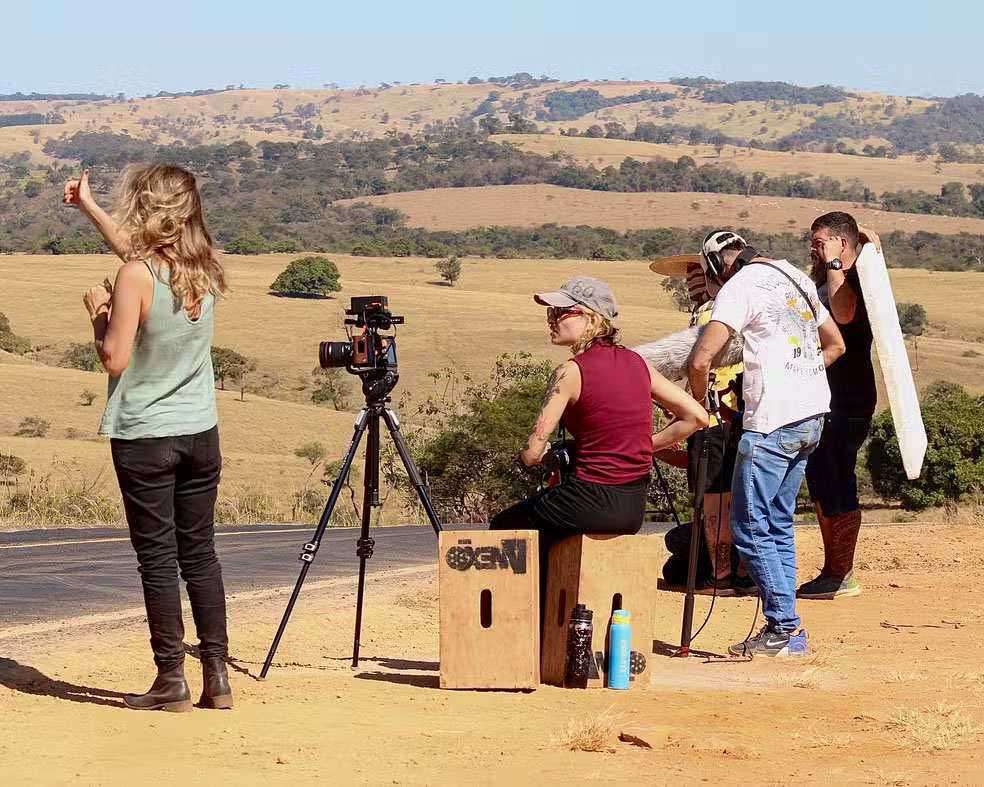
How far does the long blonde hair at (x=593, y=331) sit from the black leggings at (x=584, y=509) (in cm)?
53

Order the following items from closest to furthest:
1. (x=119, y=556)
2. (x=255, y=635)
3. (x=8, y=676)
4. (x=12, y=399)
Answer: (x=8, y=676)
(x=255, y=635)
(x=119, y=556)
(x=12, y=399)

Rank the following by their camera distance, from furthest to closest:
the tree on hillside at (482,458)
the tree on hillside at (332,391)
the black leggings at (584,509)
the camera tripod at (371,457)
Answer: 1. the tree on hillside at (332,391)
2. the tree on hillside at (482,458)
3. the camera tripod at (371,457)
4. the black leggings at (584,509)

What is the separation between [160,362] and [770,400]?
2.77 m

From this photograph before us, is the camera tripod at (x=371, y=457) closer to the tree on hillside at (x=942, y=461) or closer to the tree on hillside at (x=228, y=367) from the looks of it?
the tree on hillside at (x=942, y=461)

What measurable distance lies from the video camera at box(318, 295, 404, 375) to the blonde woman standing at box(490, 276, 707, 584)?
70cm

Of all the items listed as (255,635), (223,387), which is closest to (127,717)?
(255,635)

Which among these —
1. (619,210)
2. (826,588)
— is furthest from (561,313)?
(619,210)

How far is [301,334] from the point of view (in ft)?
230

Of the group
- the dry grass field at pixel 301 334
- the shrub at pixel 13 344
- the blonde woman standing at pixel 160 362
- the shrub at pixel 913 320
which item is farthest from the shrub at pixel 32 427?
the shrub at pixel 913 320

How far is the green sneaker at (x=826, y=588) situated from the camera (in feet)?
28.1

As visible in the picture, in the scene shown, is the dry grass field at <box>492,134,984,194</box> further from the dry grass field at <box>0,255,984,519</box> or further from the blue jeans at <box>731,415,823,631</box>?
the blue jeans at <box>731,415,823,631</box>

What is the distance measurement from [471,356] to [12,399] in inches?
911

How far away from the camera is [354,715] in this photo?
18.1ft

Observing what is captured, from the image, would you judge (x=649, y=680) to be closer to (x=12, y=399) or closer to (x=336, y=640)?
(x=336, y=640)
